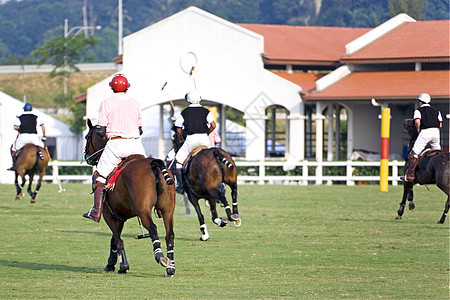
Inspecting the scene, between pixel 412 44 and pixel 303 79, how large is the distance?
5.83m

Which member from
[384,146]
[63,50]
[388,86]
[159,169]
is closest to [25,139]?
[384,146]

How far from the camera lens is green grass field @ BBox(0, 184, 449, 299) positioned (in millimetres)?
10430

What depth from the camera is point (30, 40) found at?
141 metres

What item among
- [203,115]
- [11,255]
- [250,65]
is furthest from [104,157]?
[250,65]

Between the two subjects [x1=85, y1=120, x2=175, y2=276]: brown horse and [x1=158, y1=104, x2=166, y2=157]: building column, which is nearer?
[x1=85, y1=120, x2=175, y2=276]: brown horse

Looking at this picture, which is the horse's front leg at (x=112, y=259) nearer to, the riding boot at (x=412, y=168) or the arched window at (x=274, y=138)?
the riding boot at (x=412, y=168)

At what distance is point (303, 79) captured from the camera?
4356 cm

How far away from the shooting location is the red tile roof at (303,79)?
137ft

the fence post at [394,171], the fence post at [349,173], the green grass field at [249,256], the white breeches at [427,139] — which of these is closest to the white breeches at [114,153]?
the green grass field at [249,256]

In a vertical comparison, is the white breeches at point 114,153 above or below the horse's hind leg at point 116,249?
above

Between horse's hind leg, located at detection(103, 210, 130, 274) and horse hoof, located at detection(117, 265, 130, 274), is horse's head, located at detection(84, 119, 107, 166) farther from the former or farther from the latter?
horse hoof, located at detection(117, 265, 130, 274)

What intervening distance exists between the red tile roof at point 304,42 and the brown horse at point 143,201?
30444mm

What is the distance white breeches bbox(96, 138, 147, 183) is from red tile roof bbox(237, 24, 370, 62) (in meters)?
30.3

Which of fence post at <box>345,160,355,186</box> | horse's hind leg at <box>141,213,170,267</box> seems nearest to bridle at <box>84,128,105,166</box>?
horse's hind leg at <box>141,213,170,267</box>
